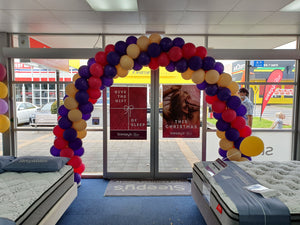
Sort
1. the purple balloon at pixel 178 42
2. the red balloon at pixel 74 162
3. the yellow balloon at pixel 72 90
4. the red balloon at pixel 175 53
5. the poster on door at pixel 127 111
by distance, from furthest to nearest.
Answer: the poster on door at pixel 127 111
the red balloon at pixel 74 162
the yellow balloon at pixel 72 90
the purple balloon at pixel 178 42
the red balloon at pixel 175 53

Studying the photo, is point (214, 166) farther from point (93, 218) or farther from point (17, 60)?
point (17, 60)

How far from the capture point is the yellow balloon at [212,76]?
302 cm

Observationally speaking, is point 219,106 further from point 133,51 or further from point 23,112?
point 23,112

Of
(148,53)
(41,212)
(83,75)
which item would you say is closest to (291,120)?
(148,53)

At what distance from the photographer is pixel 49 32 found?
3.93 m

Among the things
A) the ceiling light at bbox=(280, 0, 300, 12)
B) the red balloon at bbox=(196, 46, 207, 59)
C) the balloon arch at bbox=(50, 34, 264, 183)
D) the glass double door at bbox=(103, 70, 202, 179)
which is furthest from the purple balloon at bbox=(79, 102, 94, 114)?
the ceiling light at bbox=(280, 0, 300, 12)

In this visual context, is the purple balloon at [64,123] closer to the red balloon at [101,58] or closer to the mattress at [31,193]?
the mattress at [31,193]

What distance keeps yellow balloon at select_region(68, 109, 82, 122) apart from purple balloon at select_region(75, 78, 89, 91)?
0.36 metres

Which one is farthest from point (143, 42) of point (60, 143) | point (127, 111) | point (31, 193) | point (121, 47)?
point (31, 193)


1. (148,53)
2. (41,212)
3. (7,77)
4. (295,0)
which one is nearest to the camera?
(41,212)

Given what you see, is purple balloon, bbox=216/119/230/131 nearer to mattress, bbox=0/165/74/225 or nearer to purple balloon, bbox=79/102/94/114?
purple balloon, bbox=79/102/94/114

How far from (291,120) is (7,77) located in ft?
19.0

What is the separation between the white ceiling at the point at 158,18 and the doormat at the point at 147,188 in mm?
2882

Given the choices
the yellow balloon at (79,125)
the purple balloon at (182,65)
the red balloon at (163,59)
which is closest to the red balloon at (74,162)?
the yellow balloon at (79,125)
